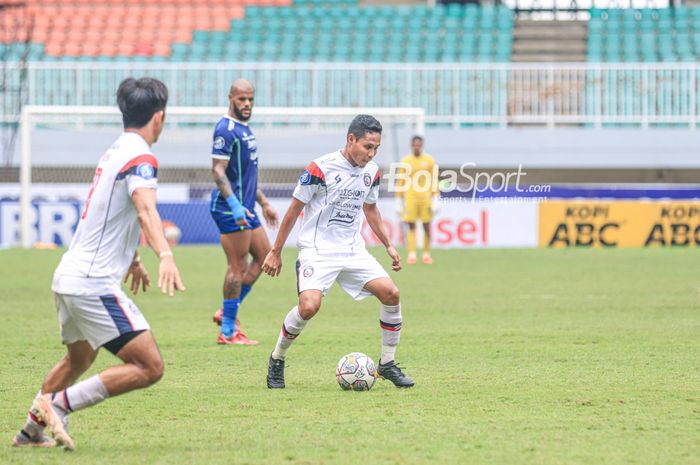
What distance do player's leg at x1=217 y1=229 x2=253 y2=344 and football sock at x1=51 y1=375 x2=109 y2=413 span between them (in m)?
4.73

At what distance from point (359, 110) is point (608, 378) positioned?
18793 millimetres

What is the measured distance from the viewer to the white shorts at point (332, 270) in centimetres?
810

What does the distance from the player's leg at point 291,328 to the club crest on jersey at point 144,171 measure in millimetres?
2462

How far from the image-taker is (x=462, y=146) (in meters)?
28.2

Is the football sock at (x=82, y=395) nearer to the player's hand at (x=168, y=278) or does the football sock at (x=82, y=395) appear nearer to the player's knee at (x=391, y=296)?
the player's hand at (x=168, y=278)

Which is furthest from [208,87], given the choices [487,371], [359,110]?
[487,371]

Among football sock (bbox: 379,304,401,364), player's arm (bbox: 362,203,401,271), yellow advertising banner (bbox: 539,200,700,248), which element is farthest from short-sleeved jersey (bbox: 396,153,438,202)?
football sock (bbox: 379,304,401,364)

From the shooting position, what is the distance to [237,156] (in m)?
10.8

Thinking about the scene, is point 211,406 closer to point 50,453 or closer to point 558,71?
point 50,453

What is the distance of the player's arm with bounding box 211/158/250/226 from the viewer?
407 inches

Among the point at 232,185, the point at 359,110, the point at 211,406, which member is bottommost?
the point at 211,406

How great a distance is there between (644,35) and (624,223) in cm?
911

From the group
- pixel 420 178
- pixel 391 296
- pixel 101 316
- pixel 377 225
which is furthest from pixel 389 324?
pixel 420 178

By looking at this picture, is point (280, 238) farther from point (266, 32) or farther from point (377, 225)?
point (266, 32)
